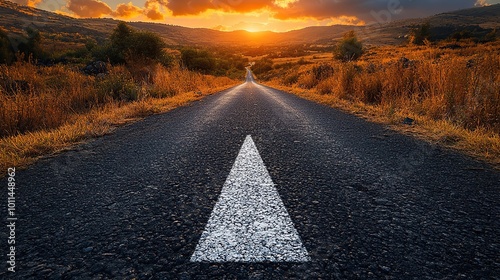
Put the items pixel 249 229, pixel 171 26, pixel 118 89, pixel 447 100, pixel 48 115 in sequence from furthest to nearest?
pixel 171 26
pixel 118 89
pixel 447 100
pixel 48 115
pixel 249 229

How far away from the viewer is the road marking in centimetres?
140

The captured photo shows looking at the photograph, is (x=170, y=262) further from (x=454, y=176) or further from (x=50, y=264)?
(x=454, y=176)

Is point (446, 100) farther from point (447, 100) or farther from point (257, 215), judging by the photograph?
point (257, 215)

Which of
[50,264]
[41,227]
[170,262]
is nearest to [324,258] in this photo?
[170,262]

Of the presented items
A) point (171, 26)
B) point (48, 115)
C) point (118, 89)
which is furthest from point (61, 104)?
point (171, 26)

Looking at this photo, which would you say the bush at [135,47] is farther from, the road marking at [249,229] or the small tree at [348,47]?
the small tree at [348,47]

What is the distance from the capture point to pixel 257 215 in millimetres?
1848

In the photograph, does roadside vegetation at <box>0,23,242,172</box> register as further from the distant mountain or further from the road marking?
the distant mountain

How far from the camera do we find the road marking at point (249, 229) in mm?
1404

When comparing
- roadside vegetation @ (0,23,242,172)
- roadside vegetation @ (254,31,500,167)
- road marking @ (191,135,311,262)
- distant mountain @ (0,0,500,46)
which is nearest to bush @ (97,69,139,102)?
roadside vegetation @ (0,23,242,172)

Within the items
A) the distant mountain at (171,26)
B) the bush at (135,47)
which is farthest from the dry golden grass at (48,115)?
the distant mountain at (171,26)

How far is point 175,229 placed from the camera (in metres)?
1.70

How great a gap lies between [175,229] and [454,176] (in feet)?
9.19

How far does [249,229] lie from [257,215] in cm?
20
